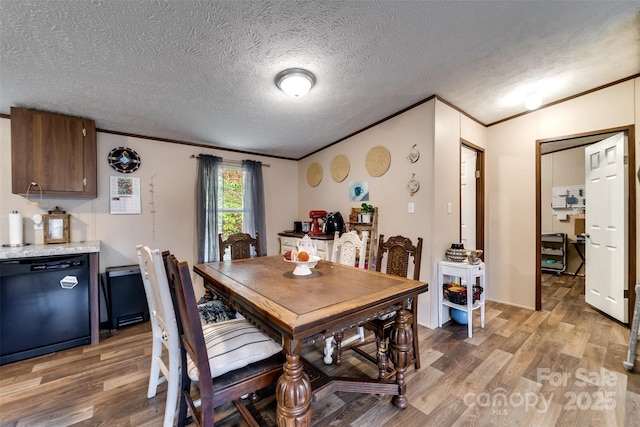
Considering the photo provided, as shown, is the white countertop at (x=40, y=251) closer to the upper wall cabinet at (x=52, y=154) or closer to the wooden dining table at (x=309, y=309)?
the upper wall cabinet at (x=52, y=154)

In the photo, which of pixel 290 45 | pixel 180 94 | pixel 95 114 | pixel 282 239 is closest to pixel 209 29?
pixel 290 45

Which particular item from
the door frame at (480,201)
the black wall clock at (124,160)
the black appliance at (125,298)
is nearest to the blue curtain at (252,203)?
the black wall clock at (124,160)

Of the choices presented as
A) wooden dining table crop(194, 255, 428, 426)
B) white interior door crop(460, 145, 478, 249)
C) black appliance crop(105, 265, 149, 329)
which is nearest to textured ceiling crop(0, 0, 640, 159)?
white interior door crop(460, 145, 478, 249)

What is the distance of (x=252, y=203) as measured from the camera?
4043 millimetres

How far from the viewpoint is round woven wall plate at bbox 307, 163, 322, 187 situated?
163 inches

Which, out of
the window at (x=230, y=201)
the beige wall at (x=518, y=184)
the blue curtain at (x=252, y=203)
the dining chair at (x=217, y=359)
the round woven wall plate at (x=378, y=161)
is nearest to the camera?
the dining chair at (x=217, y=359)

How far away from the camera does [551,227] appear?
496 centimetres

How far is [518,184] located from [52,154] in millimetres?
5165

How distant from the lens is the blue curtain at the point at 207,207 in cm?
357

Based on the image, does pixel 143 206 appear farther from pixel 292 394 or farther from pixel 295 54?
pixel 292 394

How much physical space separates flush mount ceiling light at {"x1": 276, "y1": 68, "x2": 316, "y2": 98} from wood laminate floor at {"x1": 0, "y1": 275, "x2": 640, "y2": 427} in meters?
2.23

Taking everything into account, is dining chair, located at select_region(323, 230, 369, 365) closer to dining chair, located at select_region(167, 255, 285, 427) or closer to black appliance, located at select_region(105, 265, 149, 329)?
dining chair, located at select_region(167, 255, 285, 427)

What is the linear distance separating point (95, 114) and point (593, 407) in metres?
4.68

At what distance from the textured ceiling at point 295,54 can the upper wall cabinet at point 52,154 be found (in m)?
0.14
